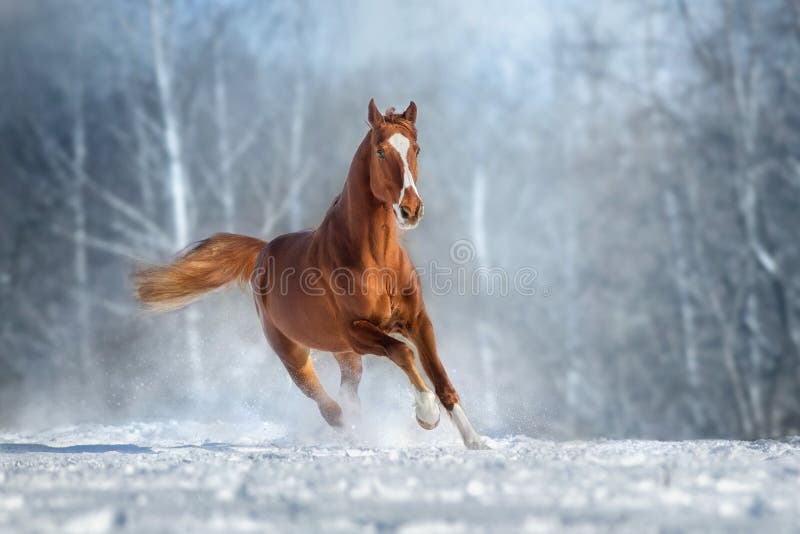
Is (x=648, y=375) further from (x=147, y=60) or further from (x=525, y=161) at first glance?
(x=147, y=60)

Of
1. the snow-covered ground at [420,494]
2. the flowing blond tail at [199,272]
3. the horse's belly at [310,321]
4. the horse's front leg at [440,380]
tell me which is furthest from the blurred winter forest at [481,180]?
the snow-covered ground at [420,494]

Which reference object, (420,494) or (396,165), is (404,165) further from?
(420,494)

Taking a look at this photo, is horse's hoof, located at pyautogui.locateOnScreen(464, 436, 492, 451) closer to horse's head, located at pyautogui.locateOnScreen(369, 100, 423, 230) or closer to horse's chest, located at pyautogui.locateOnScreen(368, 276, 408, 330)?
horse's chest, located at pyautogui.locateOnScreen(368, 276, 408, 330)

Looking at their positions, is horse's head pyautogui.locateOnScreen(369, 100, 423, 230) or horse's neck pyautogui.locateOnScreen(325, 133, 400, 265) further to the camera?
horse's neck pyautogui.locateOnScreen(325, 133, 400, 265)

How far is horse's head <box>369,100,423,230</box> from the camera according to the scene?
5.45 metres

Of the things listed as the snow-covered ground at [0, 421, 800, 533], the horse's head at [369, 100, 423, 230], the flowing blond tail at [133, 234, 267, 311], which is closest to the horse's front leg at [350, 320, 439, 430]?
the snow-covered ground at [0, 421, 800, 533]

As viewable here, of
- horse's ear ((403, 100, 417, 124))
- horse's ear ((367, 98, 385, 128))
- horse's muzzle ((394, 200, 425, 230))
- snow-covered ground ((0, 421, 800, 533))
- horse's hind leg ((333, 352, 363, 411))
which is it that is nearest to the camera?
snow-covered ground ((0, 421, 800, 533))

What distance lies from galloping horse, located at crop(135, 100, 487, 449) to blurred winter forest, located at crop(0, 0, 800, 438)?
7.92 meters

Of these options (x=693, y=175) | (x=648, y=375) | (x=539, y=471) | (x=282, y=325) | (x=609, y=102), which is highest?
(x=609, y=102)

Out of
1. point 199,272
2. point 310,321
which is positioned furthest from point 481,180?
→ point 310,321

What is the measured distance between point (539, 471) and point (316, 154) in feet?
58.0

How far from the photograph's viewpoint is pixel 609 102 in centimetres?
2488

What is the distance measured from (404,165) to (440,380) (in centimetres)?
123

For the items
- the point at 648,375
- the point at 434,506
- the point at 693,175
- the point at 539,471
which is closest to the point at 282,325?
the point at 539,471
